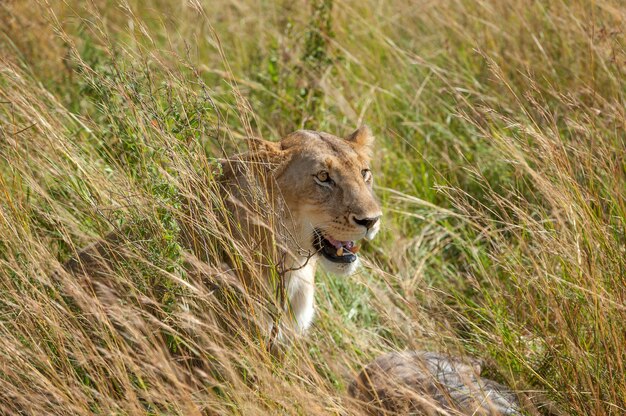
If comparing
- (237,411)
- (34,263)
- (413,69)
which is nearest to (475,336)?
(237,411)

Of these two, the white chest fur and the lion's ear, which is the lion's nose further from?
the lion's ear

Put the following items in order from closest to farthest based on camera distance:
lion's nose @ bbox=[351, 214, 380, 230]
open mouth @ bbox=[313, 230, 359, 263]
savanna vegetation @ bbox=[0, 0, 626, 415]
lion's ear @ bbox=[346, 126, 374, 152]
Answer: savanna vegetation @ bbox=[0, 0, 626, 415] → lion's nose @ bbox=[351, 214, 380, 230] → open mouth @ bbox=[313, 230, 359, 263] → lion's ear @ bbox=[346, 126, 374, 152]

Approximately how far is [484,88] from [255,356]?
3108 mm

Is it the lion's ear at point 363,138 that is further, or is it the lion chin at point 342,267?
the lion's ear at point 363,138

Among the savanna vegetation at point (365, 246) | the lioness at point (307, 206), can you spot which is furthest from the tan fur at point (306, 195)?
the savanna vegetation at point (365, 246)

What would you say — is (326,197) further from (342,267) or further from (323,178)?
(342,267)

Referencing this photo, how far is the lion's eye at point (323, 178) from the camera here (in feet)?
13.1

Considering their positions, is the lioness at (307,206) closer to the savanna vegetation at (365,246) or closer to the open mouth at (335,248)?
the open mouth at (335,248)

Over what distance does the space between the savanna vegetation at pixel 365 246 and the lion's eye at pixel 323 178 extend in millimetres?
374

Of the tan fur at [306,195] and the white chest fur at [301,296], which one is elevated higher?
the tan fur at [306,195]

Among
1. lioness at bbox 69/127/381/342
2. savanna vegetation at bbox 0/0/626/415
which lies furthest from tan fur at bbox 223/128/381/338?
savanna vegetation at bbox 0/0/626/415

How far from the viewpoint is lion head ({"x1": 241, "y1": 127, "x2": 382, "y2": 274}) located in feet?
12.8

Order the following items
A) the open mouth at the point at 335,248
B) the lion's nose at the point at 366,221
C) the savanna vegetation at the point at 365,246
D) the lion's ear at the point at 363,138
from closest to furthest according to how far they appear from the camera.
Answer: the savanna vegetation at the point at 365,246 < the lion's nose at the point at 366,221 < the open mouth at the point at 335,248 < the lion's ear at the point at 363,138

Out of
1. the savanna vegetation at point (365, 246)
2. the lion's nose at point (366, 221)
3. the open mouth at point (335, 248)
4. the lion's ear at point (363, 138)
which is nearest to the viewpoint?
the savanna vegetation at point (365, 246)
